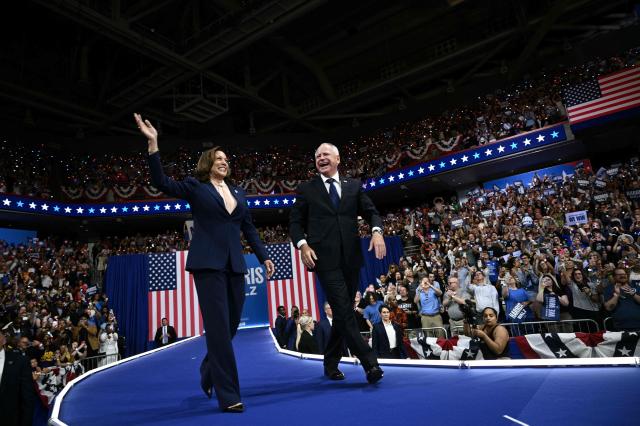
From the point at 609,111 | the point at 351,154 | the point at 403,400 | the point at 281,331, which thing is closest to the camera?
the point at 403,400

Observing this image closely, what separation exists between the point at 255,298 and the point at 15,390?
39.4 feet

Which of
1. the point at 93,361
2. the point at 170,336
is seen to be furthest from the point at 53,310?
the point at 170,336

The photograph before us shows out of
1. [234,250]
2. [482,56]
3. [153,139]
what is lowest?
[234,250]

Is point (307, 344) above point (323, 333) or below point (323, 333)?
below

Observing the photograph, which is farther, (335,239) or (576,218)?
(576,218)

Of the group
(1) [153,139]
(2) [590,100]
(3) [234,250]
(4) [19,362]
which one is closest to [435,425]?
(3) [234,250]

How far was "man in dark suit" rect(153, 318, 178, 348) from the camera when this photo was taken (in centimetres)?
1207

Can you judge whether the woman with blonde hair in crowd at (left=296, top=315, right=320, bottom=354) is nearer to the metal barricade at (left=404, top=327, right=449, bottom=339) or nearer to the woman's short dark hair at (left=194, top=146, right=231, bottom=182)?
the metal barricade at (left=404, top=327, right=449, bottom=339)

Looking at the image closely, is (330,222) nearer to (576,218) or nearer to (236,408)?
(236,408)

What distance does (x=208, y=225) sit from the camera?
262 centimetres

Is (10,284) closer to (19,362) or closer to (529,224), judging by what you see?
(19,362)

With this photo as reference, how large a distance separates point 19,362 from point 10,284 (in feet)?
32.7

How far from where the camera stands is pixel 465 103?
63.1 feet

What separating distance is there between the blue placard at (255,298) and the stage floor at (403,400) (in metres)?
12.0
